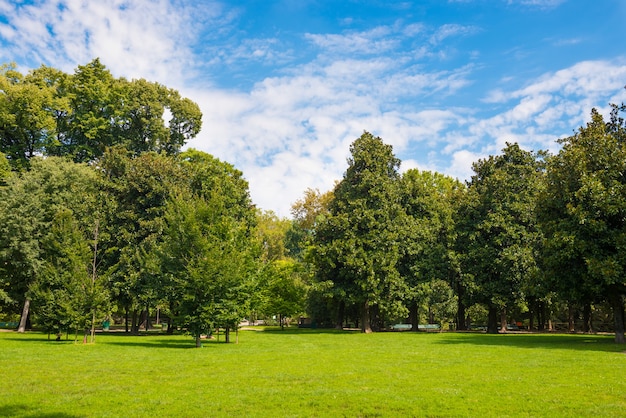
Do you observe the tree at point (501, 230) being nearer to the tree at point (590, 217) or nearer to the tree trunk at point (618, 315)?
the tree at point (590, 217)

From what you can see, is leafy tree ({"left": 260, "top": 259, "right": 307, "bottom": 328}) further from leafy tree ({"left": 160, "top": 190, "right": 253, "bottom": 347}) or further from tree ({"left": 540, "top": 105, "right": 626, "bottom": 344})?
tree ({"left": 540, "top": 105, "right": 626, "bottom": 344})

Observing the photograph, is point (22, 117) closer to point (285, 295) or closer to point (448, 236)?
point (285, 295)

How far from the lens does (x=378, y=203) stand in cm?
4984

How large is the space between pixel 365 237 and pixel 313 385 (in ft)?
112

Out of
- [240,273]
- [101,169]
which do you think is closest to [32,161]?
[101,169]

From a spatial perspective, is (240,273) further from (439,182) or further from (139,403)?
(439,182)

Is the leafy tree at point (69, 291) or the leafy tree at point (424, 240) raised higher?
the leafy tree at point (424, 240)

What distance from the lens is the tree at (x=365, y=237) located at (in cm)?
4616

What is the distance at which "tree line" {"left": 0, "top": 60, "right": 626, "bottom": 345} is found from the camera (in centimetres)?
3041

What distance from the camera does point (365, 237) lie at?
47844 millimetres

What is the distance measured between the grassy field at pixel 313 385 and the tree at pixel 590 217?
879 cm

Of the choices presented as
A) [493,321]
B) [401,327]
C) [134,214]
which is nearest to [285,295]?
[401,327]

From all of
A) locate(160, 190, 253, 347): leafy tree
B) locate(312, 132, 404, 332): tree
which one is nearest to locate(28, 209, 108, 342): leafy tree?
locate(160, 190, 253, 347): leafy tree

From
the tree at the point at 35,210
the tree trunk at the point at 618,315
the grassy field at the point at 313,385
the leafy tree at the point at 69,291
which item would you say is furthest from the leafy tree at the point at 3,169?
the tree trunk at the point at 618,315
